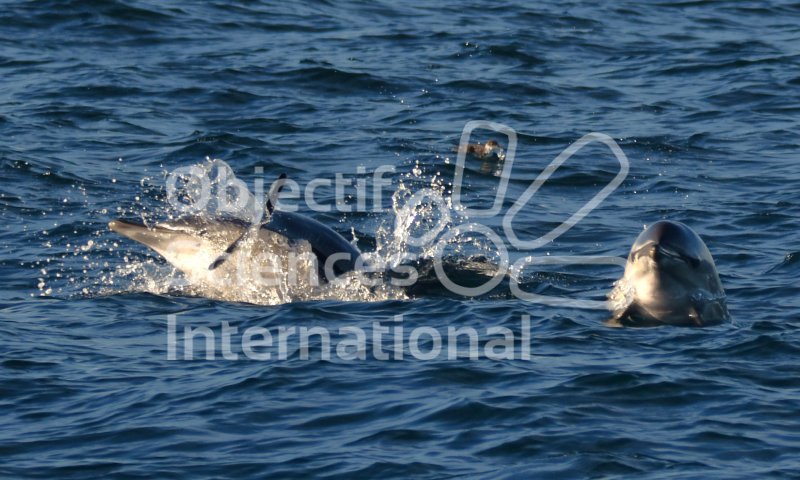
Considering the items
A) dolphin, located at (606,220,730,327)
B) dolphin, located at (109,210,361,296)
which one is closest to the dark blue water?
dolphin, located at (606,220,730,327)

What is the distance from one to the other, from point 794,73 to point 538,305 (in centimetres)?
1338

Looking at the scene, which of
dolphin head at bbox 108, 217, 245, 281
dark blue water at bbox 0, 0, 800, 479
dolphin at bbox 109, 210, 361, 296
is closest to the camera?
dark blue water at bbox 0, 0, 800, 479

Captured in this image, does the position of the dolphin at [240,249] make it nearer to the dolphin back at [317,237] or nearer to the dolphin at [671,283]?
the dolphin back at [317,237]

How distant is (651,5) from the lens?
3120 centimetres

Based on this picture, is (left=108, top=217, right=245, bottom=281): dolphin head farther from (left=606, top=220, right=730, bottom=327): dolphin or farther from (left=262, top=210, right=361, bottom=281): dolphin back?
(left=606, top=220, right=730, bottom=327): dolphin

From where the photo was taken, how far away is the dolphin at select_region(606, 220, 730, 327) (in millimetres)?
11500

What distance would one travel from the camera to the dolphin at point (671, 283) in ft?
37.7

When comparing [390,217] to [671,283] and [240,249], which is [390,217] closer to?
[240,249]

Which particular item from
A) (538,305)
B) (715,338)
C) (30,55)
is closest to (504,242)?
(538,305)

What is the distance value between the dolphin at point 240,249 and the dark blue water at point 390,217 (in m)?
0.35

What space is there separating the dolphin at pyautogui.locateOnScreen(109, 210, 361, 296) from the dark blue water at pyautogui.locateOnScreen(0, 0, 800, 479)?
349 mm

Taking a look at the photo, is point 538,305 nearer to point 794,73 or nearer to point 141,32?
point 794,73

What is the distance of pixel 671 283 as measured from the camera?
11.5 m

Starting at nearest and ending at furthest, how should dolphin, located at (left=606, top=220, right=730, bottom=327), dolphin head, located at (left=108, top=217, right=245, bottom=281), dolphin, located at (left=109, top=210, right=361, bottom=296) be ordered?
dolphin, located at (left=606, top=220, right=730, bottom=327), dolphin, located at (left=109, top=210, right=361, bottom=296), dolphin head, located at (left=108, top=217, right=245, bottom=281)
